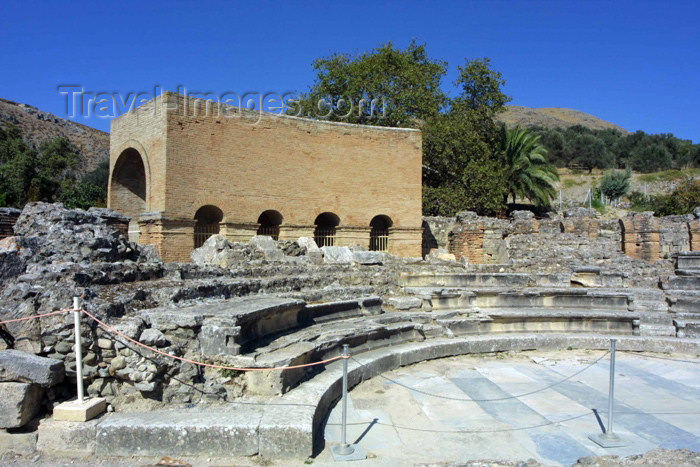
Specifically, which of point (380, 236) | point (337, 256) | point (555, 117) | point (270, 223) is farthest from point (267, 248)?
point (555, 117)

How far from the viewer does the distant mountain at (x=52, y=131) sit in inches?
1828

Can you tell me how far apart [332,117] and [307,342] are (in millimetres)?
22872

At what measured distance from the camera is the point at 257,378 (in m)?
5.16

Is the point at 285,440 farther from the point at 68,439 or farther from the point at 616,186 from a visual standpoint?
the point at 616,186

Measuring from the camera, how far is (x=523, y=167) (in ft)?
99.0

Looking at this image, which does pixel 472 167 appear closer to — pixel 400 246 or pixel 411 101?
pixel 411 101

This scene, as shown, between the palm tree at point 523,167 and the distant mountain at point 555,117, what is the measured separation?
70350 mm

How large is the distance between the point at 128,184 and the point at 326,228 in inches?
278

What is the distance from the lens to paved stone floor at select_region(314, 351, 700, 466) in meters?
4.69

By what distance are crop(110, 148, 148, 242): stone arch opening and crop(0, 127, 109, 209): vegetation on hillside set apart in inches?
216

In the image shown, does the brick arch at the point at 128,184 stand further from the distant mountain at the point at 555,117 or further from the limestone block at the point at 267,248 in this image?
the distant mountain at the point at 555,117

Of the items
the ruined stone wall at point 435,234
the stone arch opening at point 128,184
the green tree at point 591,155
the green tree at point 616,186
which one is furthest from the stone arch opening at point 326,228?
the green tree at point 591,155

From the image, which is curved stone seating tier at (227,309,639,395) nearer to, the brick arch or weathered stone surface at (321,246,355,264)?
weathered stone surface at (321,246,355,264)

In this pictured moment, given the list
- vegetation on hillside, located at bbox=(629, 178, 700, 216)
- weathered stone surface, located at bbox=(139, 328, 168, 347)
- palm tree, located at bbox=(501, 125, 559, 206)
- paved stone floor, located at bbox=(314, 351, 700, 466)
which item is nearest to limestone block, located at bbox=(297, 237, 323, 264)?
paved stone floor, located at bbox=(314, 351, 700, 466)
